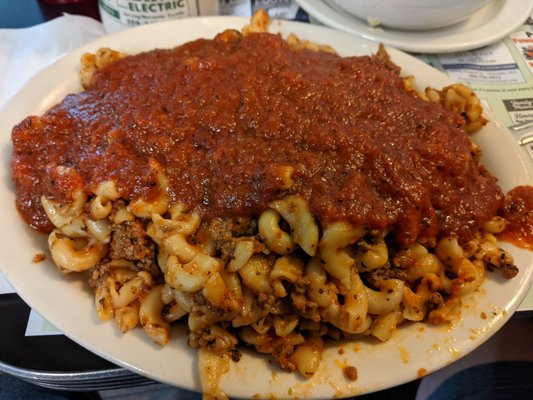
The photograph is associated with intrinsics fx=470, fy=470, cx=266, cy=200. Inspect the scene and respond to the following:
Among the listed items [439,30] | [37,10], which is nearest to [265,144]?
[439,30]

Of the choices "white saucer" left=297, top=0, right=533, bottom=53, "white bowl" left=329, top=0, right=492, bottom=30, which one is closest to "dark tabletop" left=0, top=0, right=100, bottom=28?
"white saucer" left=297, top=0, right=533, bottom=53

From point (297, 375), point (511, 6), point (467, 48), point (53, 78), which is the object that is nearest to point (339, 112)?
point (297, 375)

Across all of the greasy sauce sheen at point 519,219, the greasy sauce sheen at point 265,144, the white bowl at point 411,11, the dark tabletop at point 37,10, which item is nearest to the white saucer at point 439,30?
the white bowl at point 411,11

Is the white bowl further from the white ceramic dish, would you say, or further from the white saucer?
the white ceramic dish

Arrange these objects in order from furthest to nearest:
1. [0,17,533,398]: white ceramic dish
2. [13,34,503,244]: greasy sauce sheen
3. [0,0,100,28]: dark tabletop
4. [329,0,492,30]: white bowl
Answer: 1. [0,0,100,28]: dark tabletop
2. [329,0,492,30]: white bowl
3. [13,34,503,244]: greasy sauce sheen
4. [0,17,533,398]: white ceramic dish

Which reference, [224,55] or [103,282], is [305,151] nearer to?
[224,55]

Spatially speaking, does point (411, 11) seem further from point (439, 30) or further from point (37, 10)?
point (37, 10)

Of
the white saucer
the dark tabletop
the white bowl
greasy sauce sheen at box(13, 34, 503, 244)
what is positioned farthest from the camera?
the dark tabletop
